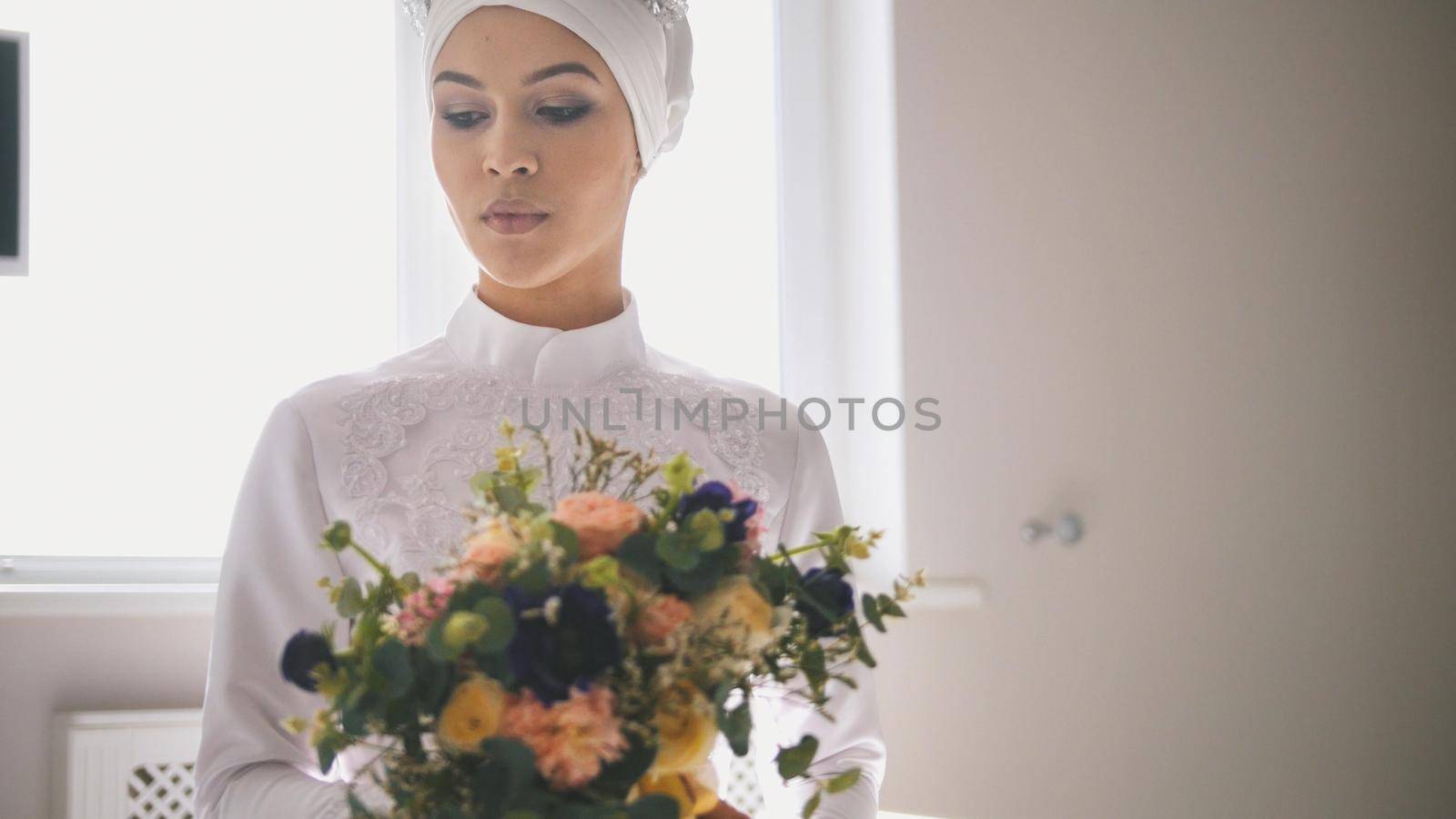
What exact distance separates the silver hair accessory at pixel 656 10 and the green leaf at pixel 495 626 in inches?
34.7

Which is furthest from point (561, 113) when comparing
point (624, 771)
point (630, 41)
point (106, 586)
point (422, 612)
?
point (106, 586)

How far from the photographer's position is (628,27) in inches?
57.6

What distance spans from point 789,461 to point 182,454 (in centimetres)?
117

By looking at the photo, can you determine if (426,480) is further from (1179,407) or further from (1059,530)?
(1179,407)

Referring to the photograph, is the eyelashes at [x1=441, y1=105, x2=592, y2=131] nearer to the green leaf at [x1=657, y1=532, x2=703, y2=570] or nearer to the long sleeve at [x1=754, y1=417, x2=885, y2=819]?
the long sleeve at [x1=754, y1=417, x2=885, y2=819]

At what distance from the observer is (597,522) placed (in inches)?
35.8

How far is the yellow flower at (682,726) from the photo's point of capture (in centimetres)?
89

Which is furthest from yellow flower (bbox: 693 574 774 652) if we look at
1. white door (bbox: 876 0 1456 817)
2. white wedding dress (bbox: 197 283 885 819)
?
white door (bbox: 876 0 1456 817)

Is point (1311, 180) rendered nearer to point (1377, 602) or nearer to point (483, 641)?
point (1377, 602)

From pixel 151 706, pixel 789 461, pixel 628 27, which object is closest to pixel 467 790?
pixel 789 461

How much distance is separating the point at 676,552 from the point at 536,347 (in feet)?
2.17

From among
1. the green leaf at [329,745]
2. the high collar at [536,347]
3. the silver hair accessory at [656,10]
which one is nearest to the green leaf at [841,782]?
the green leaf at [329,745]

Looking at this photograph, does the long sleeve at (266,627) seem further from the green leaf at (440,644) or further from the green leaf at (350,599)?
the green leaf at (440,644)

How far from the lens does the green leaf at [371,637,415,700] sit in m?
0.84
